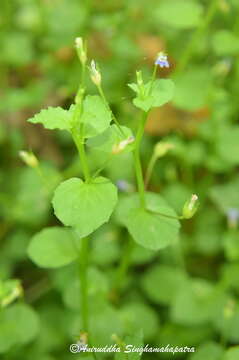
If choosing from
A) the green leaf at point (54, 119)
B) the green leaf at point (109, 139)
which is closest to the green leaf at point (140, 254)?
the green leaf at point (109, 139)

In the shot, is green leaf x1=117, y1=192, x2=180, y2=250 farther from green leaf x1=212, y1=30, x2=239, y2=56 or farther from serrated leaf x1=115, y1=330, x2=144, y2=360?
green leaf x1=212, y1=30, x2=239, y2=56

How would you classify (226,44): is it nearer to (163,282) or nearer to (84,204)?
(163,282)

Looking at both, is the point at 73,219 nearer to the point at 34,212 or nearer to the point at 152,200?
the point at 152,200

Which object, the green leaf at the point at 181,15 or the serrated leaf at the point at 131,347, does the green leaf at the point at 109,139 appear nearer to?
the serrated leaf at the point at 131,347

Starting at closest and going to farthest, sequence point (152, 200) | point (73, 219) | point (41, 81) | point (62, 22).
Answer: point (73, 219), point (152, 200), point (62, 22), point (41, 81)

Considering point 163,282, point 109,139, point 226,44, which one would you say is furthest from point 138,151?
point 226,44

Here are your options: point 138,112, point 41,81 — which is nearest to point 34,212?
point 138,112
